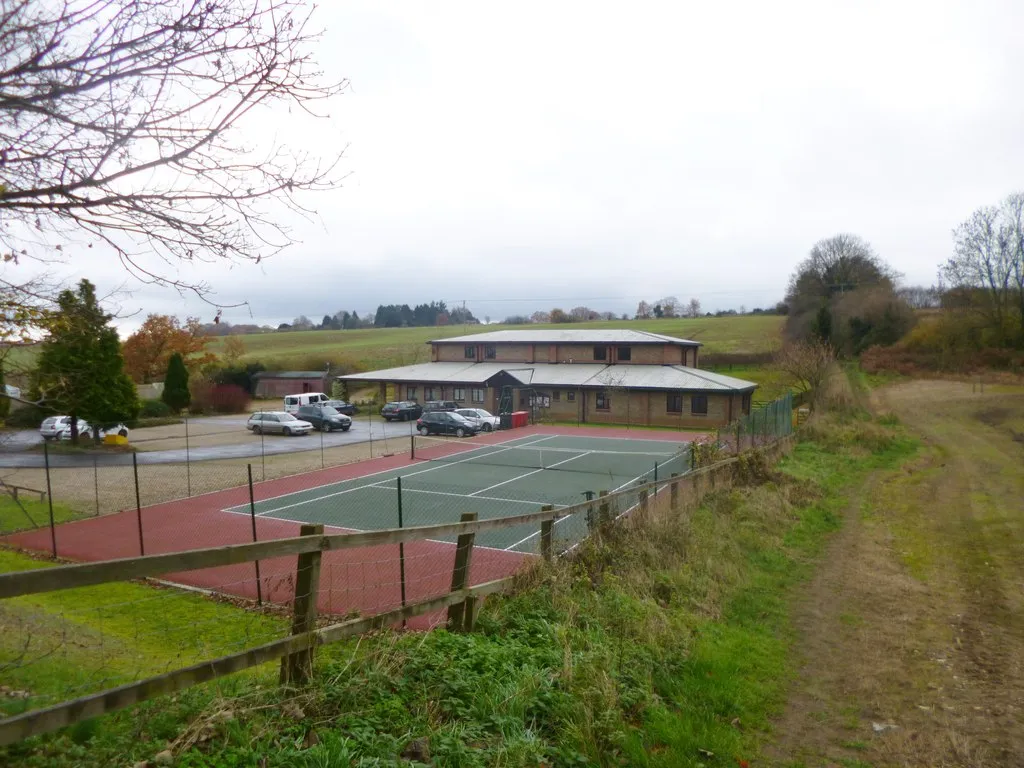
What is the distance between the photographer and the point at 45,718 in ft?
9.91

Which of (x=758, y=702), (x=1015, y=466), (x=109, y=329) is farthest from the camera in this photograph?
(x=1015, y=466)

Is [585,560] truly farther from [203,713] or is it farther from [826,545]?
[826,545]

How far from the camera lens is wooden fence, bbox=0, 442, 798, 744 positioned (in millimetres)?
3006

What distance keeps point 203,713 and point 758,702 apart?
445cm

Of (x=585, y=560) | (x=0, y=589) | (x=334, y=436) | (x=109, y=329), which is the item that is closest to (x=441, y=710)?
(x=0, y=589)

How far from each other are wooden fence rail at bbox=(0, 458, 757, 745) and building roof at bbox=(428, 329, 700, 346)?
4824 centimetres

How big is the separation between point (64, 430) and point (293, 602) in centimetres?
3901

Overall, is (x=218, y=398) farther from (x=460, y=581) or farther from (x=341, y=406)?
(x=460, y=581)

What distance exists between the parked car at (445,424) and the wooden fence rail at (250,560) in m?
33.4

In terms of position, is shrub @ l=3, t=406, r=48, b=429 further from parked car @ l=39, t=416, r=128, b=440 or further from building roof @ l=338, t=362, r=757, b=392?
building roof @ l=338, t=362, r=757, b=392

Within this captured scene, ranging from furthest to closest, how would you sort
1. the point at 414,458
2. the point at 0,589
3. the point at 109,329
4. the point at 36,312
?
the point at 414,458 → the point at 109,329 → the point at 36,312 → the point at 0,589

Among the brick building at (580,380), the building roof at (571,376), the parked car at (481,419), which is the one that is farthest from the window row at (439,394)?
the parked car at (481,419)

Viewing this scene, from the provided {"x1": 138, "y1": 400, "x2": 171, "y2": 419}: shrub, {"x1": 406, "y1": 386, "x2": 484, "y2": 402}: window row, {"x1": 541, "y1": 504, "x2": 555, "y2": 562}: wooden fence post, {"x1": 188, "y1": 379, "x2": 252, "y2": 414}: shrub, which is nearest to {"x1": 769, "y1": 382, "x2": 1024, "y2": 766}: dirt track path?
{"x1": 541, "y1": 504, "x2": 555, "y2": 562}: wooden fence post

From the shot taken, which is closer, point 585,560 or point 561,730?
point 561,730
